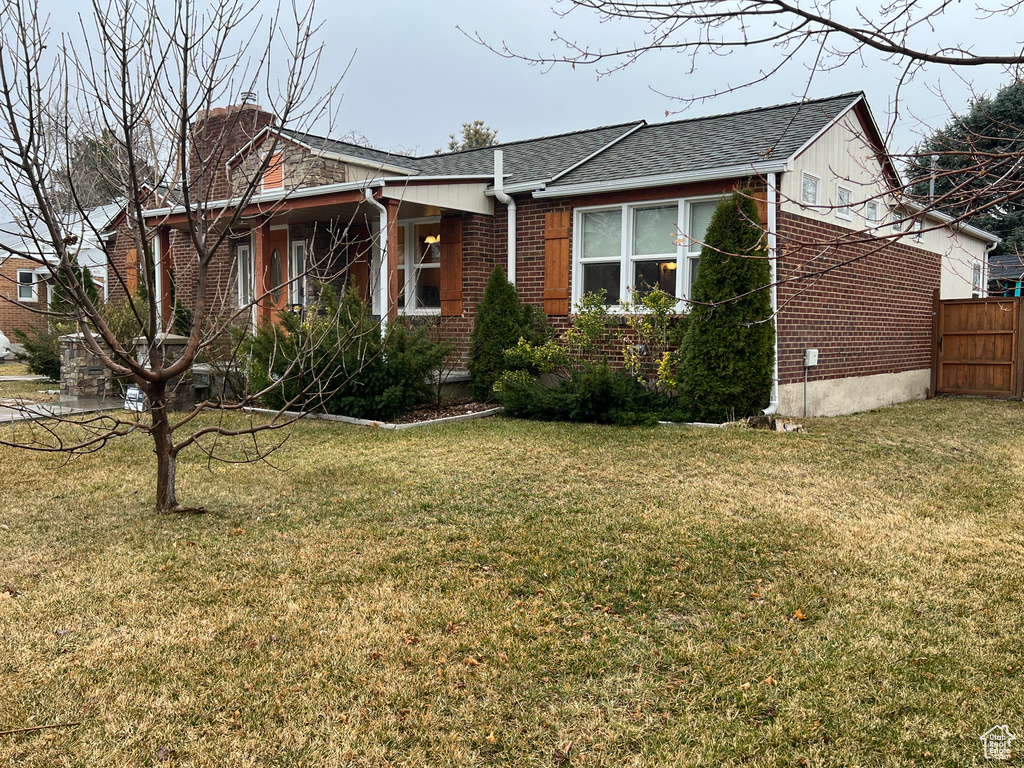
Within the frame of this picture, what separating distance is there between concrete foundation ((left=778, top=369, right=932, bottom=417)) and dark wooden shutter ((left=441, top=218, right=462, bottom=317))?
16.7ft

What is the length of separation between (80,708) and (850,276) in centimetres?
1150

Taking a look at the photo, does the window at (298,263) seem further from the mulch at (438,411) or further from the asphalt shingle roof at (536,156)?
the mulch at (438,411)

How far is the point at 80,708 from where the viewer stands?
2.90 m

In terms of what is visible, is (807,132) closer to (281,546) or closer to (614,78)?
(614,78)

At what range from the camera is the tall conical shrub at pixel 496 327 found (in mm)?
10875

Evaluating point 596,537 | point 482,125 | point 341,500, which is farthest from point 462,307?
point 482,125

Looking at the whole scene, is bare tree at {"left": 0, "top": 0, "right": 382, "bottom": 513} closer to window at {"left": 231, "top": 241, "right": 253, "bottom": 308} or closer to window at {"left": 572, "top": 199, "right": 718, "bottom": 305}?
window at {"left": 572, "top": 199, "right": 718, "bottom": 305}

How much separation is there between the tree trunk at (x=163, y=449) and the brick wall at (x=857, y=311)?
21.0 ft

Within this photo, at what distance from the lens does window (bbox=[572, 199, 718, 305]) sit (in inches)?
409

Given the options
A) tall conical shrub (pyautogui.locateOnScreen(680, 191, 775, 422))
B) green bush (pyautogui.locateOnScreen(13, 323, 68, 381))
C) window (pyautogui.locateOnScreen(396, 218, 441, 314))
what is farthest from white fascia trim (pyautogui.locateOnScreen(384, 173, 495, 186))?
green bush (pyautogui.locateOnScreen(13, 323, 68, 381))

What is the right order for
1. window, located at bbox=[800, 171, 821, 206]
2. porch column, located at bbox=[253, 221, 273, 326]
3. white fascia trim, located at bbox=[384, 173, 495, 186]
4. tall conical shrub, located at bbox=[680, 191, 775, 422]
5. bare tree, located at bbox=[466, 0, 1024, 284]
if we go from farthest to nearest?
porch column, located at bbox=[253, 221, 273, 326], white fascia trim, located at bbox=[384, 173, 495, 186], window, located at bbox=[800, 171, 821, 206], tall conical shrub, located at bbox=[680, 191, 775, 422], bare tree, located at bbox=[466, 0, 1024, 284]

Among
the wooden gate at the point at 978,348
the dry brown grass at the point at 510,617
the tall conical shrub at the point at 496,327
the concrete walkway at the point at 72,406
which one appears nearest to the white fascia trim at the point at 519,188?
the tall conical shrub at the point at 496,327

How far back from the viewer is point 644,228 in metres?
10.8

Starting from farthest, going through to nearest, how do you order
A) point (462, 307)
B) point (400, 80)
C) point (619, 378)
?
point (400, 80) → point (462, 307) → point (619, 378)
